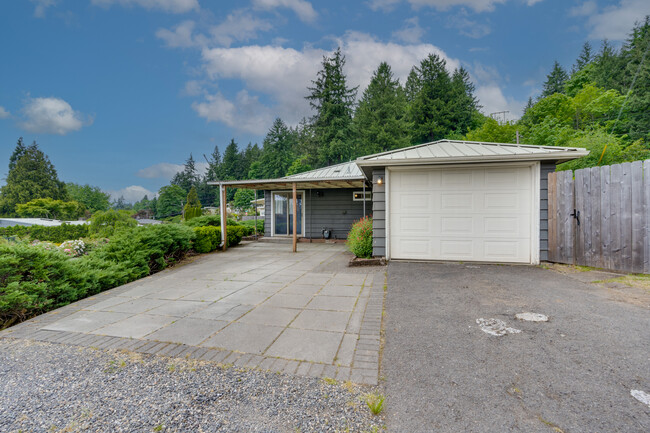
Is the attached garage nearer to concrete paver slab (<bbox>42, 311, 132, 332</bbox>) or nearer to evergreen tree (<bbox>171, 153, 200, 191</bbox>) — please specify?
concrete paver slab (<bbox>42, 311, 132, 332</bbox>)

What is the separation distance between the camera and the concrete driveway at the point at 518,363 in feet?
4.97

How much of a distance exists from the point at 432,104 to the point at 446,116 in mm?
1560

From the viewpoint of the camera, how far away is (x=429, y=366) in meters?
2.07

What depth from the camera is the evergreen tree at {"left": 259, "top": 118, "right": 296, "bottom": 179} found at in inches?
1547

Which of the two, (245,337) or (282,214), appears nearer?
(245,337)

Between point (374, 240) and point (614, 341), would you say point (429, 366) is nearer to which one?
point (614, 341)

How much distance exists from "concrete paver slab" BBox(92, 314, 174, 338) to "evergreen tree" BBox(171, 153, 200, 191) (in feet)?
198

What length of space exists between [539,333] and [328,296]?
243 cm

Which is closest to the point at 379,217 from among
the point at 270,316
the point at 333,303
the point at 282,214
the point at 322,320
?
the point at 333,303

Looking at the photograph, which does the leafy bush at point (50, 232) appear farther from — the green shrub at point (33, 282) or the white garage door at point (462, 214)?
the white garage door at point (462, 214)

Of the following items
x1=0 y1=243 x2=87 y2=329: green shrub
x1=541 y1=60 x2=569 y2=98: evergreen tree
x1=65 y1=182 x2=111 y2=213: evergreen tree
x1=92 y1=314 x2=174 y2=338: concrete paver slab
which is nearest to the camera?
x1=92 y1=314 x2=174 y2=338: concrete paver slab

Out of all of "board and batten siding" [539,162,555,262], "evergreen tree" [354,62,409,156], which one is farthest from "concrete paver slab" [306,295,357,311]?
"evergreen tree" [354,62,409,156]

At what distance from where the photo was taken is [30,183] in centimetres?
3509

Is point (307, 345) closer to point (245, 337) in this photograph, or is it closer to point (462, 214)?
point (245, 337)
